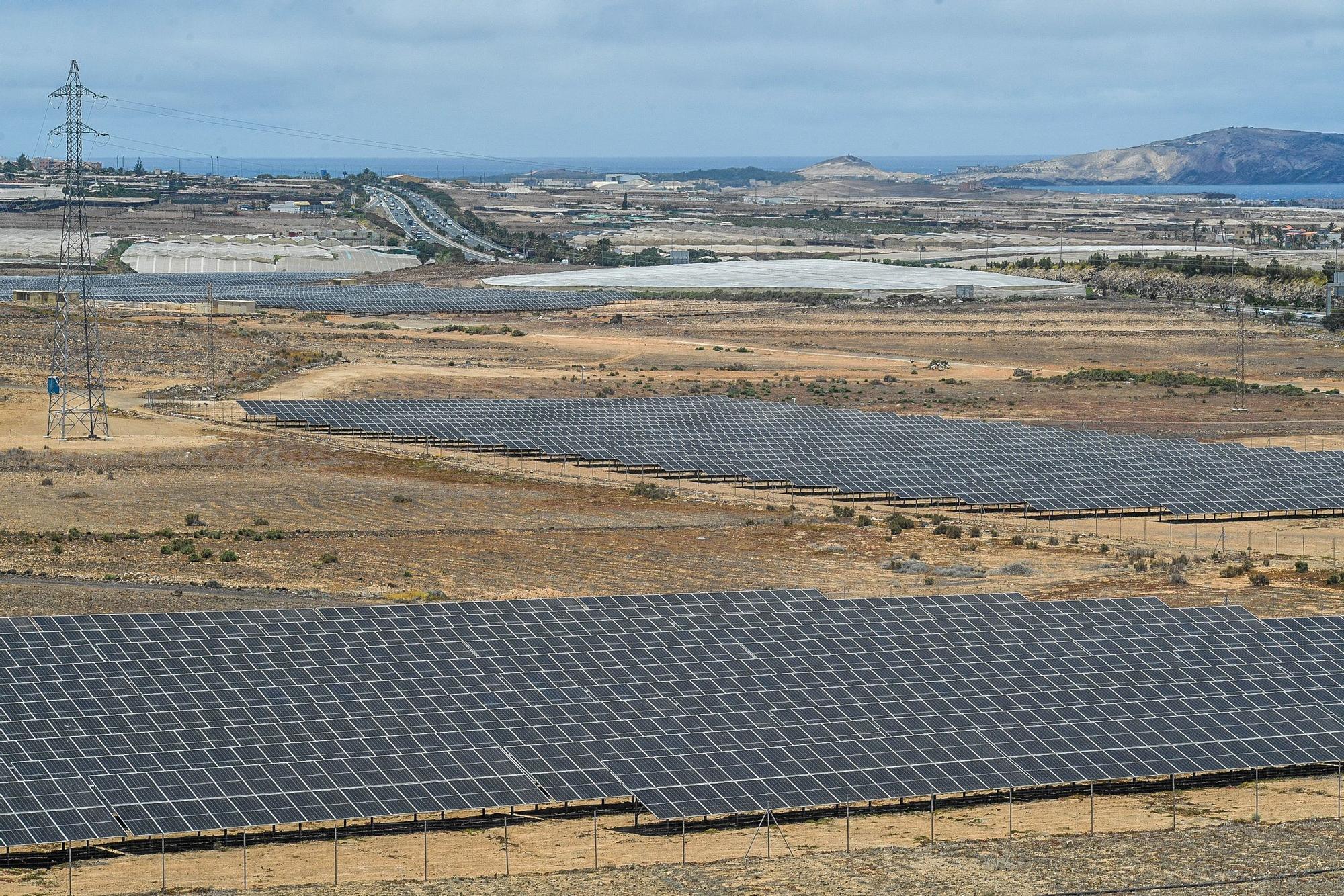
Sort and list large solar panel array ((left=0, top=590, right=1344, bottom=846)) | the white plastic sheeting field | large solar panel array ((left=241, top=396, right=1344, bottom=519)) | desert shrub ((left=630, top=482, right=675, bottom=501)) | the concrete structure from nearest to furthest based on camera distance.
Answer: large solar panel array ((left=0, top=590, right=1344, bottom=846)) < large solar panel array ((left=241, top=396, right=1344, bottom=519)) < desert shrub ((left=630, top=482, right=675, bottom=501)) < the concrete structure < the white plastic sheeting field

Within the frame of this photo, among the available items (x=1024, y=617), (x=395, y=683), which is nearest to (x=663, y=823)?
(x=395, y=683)

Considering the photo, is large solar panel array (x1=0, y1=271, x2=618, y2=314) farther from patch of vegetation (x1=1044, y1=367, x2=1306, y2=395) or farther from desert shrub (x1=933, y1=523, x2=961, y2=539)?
desert shrub (x1=933, y1=523, x2=961, y2=539)

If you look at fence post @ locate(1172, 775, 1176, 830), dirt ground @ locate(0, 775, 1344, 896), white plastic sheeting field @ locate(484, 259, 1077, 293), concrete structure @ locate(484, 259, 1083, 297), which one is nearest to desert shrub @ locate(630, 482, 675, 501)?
dirt ground @ locate(0, 775, 1344, 896)

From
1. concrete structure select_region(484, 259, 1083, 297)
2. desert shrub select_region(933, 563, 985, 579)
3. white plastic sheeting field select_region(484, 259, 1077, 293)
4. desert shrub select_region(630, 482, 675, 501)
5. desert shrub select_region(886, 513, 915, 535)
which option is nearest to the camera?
desert shrub select_region(933, 563, 985, 579)

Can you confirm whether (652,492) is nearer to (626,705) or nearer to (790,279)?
(626,705)

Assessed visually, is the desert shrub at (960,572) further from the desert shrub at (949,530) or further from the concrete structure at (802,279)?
the concrete structure at (802,279)

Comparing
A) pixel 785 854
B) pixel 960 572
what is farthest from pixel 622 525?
pixel 785 854

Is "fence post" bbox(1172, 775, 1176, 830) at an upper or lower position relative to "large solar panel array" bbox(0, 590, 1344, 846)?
lower

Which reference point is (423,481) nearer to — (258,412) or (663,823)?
(258,412)

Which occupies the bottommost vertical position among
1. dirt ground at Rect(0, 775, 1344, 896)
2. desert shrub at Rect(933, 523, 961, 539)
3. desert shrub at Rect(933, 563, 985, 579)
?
dirt ground at Rect(0, 775, 1344, 896)
